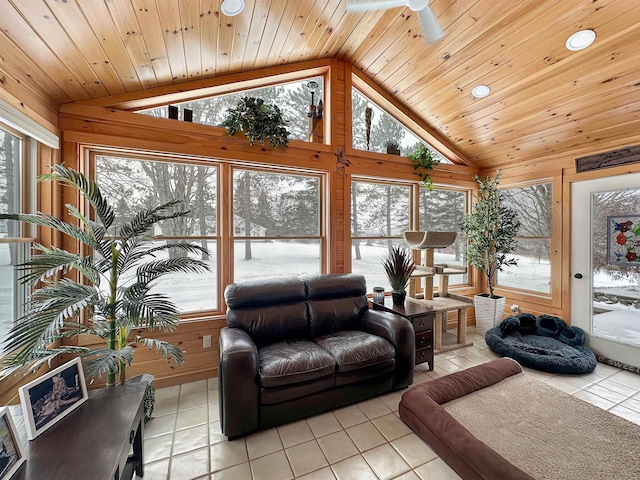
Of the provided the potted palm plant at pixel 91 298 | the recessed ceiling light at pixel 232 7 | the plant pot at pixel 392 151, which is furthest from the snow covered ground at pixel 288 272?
the recessed ceiling light at pixel 232 7

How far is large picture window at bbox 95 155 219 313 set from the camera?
259 cm

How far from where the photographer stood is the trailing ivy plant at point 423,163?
375 centimetres

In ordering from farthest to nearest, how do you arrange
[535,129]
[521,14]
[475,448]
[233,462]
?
1. [535,129]
2. [521,14]
3. [233,462]
4. [475,448]

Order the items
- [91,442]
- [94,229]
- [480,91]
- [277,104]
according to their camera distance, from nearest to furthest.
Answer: [91,442], [94,229], [480,91], [277,104]

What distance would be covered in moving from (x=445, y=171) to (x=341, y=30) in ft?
7.86

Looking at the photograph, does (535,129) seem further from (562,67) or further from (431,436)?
(431,436)

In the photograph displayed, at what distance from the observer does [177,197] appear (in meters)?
2.78

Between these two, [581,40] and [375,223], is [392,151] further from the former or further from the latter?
[581,40]

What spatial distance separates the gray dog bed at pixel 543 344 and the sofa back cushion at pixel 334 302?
5.68 ft

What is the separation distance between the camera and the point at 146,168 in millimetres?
2682

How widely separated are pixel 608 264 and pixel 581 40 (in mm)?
2374

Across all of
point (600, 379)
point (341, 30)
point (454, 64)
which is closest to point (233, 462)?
point (600, 379)

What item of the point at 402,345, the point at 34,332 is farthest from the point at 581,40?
the point at 34,332

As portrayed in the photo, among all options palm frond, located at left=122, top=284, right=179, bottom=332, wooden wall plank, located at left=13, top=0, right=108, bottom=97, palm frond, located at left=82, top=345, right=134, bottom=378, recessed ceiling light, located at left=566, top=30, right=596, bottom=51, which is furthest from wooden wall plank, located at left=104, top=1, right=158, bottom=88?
recessed ceiling light, located at left=566, top=30, right=596, bottom=51
